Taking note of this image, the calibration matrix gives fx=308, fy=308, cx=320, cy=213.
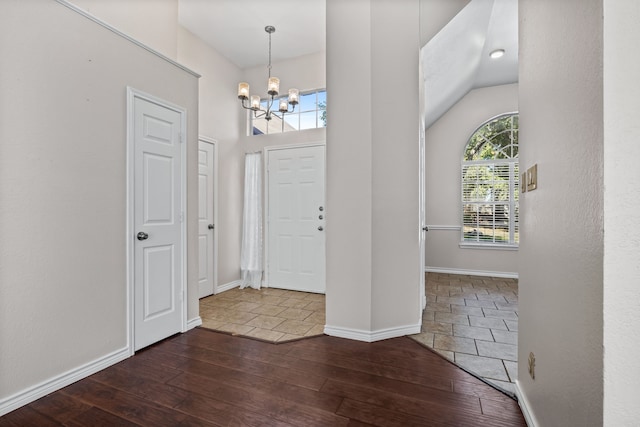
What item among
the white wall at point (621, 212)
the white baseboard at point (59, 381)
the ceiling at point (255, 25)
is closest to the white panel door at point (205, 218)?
the ceiling at point (255, 25)

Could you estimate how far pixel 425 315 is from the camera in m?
3.36

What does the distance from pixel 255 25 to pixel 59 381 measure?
3960 millimetres

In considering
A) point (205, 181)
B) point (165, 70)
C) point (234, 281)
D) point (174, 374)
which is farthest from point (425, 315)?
point (165, 70)

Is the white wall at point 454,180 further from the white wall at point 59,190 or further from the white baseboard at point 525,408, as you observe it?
the white wall at point 59,190

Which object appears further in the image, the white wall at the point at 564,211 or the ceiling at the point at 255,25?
the ceiling at the point at 255,25

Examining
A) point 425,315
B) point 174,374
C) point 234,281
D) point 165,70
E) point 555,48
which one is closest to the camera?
point 555,48

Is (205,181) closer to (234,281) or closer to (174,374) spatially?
(234,281)

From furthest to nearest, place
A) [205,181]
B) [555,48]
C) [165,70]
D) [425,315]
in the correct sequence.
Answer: [205,181] → [425,315] → [165,70] → [555,48]

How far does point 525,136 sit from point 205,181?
3.63 m

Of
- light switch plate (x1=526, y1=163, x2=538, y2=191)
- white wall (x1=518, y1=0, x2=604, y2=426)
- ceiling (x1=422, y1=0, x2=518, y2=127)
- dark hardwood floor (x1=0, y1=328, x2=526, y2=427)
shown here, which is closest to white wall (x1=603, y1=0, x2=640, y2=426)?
white wall (x1=518, y1=0, x2=604, y2=426)

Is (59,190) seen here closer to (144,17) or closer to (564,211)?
(144,17)

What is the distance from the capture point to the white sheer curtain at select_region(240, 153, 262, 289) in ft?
15.1

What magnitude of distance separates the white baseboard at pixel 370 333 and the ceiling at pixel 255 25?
348 cm

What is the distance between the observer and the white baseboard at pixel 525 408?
154 centimetres
